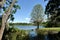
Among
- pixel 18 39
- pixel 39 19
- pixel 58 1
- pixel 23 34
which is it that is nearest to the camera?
pixel 18 39

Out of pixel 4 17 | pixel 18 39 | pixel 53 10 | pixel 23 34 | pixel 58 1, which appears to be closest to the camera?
pixel 4 17

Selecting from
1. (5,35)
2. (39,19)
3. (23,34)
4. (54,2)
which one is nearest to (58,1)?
(54,2)

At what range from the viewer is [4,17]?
49.9ft

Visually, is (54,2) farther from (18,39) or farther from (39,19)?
(39,19)

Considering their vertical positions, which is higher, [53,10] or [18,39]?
[53,10]

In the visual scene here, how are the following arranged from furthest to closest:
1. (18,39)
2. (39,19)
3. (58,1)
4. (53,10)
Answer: (39,19) < (53,10) < (58,1) < (18,39)

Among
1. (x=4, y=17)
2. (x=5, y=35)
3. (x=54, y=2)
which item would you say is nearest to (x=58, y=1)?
(x=54, y=2)

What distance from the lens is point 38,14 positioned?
5969cm

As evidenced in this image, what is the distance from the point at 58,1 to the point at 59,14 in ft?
7.74

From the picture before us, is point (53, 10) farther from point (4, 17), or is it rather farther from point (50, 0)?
point (4, 17)

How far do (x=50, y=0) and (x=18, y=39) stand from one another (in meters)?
12.2

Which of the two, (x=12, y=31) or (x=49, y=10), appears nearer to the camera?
(x=12, y=31)

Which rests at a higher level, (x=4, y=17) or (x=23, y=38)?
(x=4, y=17)

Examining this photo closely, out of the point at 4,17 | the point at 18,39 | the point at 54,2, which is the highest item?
the point at 54,2
